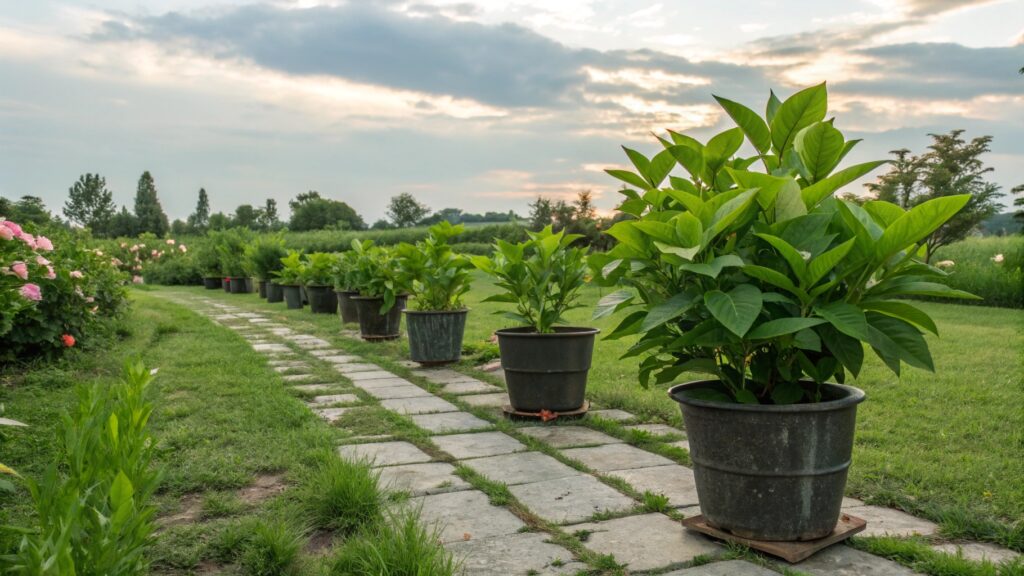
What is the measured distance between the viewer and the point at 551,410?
4.38m

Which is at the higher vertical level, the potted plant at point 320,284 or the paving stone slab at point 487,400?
the potted plant at point 320,284

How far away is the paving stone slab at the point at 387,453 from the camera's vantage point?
347 cm

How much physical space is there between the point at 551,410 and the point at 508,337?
50 cm

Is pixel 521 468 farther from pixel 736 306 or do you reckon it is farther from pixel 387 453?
pixel 736 306

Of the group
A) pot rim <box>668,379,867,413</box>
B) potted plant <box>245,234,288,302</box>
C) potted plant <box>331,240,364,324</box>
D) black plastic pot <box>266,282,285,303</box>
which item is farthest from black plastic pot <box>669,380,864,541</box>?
potted plant <box>245,234,288,302</box>

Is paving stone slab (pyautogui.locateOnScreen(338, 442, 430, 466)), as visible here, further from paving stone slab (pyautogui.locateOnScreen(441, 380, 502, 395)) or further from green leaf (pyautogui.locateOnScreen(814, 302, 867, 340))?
green leaf (pyautogui.locateOnScreen(814, 302, 867, 340))

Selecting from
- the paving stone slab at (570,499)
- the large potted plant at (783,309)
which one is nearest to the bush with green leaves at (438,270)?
the paving stone slab at (570,499)

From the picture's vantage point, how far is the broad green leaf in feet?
7.93

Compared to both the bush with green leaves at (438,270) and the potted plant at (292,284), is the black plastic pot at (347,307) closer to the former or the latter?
the bush with green leaves at (438,270)

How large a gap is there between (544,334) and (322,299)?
761 cm

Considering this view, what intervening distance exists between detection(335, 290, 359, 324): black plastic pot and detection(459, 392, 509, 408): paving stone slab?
4436mm

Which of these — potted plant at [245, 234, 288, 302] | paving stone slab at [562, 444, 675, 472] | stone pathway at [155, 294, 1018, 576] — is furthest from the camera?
potted plant at [245, 234, 288, 302]

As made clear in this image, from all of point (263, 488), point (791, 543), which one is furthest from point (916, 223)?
point (263, 488)

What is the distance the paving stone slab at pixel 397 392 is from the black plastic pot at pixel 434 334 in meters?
0.97
